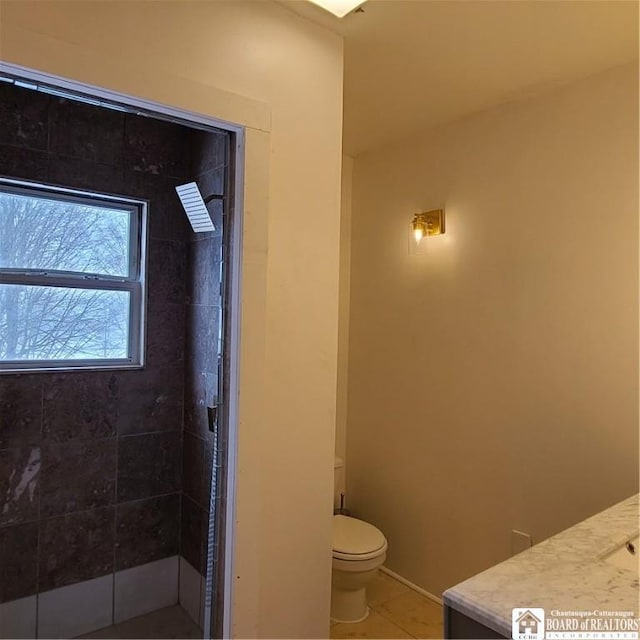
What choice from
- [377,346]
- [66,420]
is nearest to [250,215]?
[66,420]

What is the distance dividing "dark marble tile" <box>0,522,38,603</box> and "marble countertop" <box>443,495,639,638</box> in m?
1.82

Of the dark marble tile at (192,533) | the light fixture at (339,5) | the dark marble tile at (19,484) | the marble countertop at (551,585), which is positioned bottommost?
the dark marble tile at (192,533)

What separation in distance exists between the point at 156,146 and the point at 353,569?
6.49 ft

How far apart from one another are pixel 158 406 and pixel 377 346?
128cm

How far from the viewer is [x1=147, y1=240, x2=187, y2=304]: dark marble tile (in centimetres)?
207

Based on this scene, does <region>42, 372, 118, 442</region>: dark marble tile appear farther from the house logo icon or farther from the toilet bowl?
the house logo icon

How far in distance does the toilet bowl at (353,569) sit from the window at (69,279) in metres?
1.27

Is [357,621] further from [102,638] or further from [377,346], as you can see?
[377,346]

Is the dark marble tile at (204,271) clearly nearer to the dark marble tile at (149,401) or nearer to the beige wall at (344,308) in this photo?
the dark marble tile at (149,401)

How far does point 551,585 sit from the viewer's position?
3.22 feet

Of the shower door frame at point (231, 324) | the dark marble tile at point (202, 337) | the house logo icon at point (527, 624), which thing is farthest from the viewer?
the dark marble tile at point (202, 337)

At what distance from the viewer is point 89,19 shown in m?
1.30

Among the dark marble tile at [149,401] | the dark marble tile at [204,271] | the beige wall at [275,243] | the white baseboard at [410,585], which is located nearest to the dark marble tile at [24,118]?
the beige wall at [275,243]

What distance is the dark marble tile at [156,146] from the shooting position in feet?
5.55
